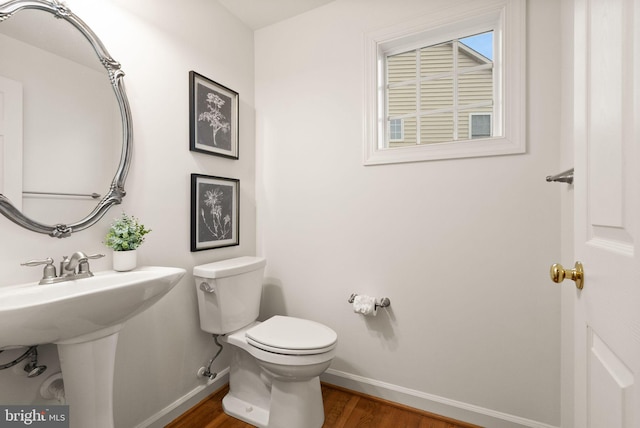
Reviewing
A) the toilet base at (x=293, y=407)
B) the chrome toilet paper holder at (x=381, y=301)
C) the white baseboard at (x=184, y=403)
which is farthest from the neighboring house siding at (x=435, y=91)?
the white baseboard at (x=184, y=403)

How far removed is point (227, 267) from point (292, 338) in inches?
20.6

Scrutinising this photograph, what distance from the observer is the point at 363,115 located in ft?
5.91

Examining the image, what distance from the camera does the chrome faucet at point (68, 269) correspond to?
1.07 m

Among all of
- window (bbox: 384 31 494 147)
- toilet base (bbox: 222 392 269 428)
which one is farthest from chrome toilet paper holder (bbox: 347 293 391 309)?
window (bbox: 384 31 494 147)

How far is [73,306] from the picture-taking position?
86 cm

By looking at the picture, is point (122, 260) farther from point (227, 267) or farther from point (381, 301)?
point (381, 301)

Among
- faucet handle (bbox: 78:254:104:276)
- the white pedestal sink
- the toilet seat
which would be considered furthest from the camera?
the toilet seat

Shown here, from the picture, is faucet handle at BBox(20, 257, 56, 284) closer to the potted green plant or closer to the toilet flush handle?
the potted green plant

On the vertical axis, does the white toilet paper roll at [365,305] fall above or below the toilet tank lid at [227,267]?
below

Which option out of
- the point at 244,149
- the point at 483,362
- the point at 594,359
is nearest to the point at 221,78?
the point at 244,149

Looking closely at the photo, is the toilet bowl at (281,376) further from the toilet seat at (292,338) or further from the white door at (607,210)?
the white door at (607,210)

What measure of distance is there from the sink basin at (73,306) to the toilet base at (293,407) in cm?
80

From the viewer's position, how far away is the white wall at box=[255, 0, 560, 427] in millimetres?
1407

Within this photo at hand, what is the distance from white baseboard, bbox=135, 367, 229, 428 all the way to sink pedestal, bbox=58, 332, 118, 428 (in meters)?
0.46
